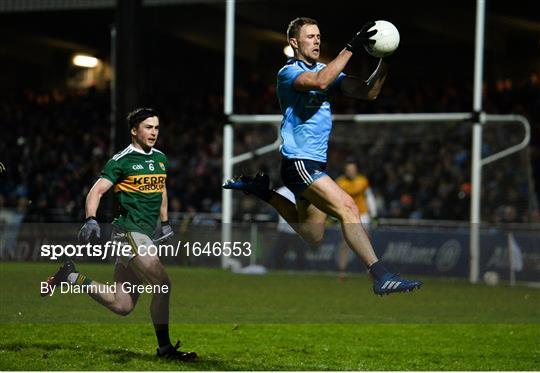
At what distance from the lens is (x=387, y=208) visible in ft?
67.0

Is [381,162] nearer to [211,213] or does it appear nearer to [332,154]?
[332,154]

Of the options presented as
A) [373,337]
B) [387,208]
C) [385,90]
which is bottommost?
[373,337]

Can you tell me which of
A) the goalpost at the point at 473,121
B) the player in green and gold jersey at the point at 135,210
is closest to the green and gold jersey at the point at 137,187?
the player in green and gold jersey at the point at 135,210

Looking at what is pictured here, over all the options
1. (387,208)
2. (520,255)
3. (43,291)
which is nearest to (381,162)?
(387,208)

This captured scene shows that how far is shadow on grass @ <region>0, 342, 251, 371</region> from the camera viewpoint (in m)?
8.40

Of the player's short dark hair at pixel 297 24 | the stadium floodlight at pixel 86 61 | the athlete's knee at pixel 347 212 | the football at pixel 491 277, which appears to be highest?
the stadium floodlight at pixel 86 61

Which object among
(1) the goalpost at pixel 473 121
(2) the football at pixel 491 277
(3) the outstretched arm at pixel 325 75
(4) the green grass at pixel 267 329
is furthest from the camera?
(1) the goalpost at pixel 473 121

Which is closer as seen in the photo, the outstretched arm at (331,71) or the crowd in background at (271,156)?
the outstretched arm at (331,71)

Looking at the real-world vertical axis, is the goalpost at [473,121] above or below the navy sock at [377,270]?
above

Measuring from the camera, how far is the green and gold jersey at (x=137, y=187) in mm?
8266

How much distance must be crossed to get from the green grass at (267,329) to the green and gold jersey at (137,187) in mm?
482

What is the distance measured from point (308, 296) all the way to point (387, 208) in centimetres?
713

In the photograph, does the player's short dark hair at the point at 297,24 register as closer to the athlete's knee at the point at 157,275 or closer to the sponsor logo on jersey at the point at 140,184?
the sponsor logo on jersey at the point at 140,184

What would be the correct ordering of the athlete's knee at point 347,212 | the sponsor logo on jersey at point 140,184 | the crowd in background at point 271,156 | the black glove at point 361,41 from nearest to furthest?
the black glove at point 361,41, the athlete's knee at point 347,212, the sponsor logo on jersey at point 140,184, the crowd in background at point 271,156
